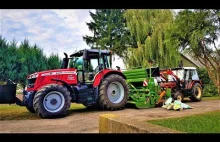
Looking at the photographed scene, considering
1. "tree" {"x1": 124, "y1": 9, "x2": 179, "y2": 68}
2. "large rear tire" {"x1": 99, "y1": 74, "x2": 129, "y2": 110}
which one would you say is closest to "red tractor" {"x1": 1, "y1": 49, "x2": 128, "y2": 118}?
"large rear tire" {"x1": 99, "y1": 74, "x2": 129, "y2": 110}

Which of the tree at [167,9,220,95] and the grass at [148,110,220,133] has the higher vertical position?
the tree at [167,9,220,95]

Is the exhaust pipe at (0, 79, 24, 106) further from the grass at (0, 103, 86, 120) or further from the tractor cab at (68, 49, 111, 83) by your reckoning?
the tractor cab at (68, 49, 111, 83)

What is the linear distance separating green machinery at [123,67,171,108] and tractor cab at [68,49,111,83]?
1.50 metres

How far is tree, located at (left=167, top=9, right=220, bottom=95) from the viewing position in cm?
1475

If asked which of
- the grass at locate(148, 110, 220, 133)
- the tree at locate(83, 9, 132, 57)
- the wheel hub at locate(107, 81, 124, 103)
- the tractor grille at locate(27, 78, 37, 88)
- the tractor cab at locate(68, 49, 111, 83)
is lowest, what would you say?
the grass at locate(148, 110, 220, 133)

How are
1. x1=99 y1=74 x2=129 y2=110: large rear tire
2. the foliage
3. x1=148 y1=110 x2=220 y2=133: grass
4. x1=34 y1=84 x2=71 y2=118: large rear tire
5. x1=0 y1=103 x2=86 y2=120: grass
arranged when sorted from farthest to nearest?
the foliage
x1=99 y1=74 x2=129 y2=110: large rear tire
x1=0 y1=103 x2=86 y2=120: grass
x1=34 y1=84 x2=71 y2=118: large rear tire
x1=148 y1=110 x2=220 y2=133: grass

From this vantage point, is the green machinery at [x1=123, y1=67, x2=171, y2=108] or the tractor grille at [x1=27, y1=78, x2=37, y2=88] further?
the green machinery at [x1=123, y1=67, x2=171, y2=108]

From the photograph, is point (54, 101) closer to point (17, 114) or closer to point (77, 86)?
point (77, 86)

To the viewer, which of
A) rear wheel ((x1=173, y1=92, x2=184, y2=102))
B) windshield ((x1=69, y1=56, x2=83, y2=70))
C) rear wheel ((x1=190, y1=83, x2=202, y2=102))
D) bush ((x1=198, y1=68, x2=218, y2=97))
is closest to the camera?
windshield ((x1=69, y1=56, x2=83, y2=70))

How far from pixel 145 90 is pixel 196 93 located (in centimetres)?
400

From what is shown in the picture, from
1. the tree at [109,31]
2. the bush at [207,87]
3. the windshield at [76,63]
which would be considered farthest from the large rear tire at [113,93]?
the tree at [109,31]

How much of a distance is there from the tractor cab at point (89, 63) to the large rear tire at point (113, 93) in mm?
519
